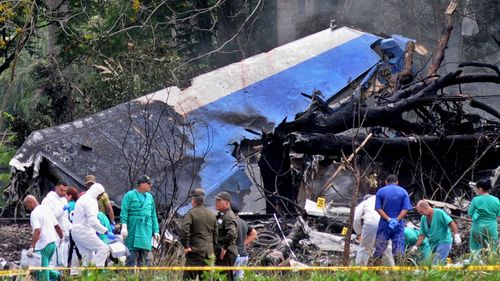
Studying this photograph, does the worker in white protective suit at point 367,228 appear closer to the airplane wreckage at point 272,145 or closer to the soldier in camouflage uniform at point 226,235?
the soldier in camouflage uniform at point 226,235

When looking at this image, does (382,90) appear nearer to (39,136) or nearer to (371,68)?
(371,68)

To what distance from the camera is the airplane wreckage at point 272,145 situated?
55.5 ft

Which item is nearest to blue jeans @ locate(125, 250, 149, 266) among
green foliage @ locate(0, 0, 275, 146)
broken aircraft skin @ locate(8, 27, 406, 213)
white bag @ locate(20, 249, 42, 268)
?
white bag @ locate(20, 249, 42, 268)

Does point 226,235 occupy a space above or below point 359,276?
below

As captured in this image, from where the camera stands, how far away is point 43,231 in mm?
12250

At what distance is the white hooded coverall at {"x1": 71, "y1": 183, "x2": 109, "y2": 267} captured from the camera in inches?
504

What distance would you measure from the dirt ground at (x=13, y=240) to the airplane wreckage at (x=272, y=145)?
1.85ft

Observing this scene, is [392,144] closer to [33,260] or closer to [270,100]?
[270,100]

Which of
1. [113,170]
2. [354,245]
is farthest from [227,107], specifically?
[354,245]

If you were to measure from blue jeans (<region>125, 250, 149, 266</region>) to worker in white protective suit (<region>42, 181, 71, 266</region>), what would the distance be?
2.98 ft

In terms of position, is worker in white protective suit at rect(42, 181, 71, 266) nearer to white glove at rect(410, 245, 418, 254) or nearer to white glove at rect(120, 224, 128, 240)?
white glove at rect(120, 224, 128, 240)

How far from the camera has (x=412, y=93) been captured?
58.1ft

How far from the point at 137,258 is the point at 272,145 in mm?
4791

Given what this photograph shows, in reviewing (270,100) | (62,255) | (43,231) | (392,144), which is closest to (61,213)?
(62,255)
